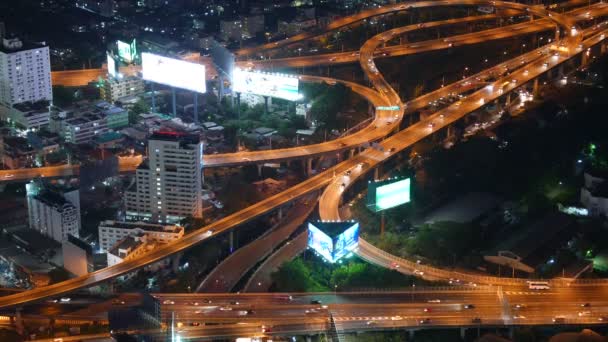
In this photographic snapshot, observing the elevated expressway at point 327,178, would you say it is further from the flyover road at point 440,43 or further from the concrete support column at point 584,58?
the flyover road at point 440,43

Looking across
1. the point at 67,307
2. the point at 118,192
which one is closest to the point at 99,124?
the point at 118,192

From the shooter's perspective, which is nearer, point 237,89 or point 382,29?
point 237,89

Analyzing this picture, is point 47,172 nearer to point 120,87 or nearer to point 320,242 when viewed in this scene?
point 120,87

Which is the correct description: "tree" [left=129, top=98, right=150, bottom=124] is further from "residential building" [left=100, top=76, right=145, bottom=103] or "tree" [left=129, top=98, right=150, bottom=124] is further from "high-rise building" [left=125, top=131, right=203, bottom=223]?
"high-rise building" [left=125, top=131, right=203, bottom=223]

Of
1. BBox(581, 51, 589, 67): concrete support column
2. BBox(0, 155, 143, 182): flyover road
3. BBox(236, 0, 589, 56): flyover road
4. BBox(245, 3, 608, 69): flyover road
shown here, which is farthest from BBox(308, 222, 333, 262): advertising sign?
BBox(581, 51, 589, 67): concrete support column

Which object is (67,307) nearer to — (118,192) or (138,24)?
(118,192)

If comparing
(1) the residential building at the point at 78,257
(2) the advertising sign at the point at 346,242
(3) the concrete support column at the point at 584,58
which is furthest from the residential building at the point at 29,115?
(3) the concrete support column at the point at 584,58
